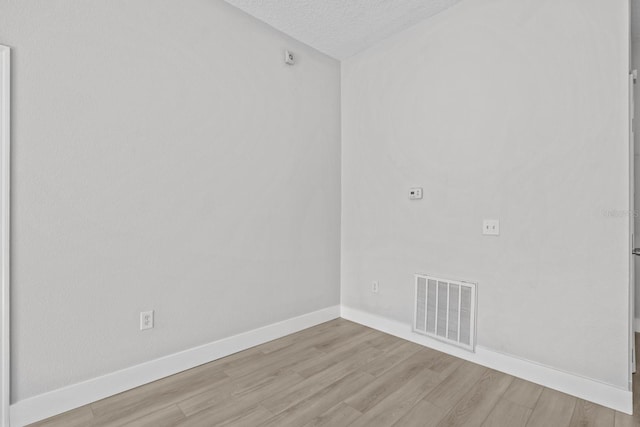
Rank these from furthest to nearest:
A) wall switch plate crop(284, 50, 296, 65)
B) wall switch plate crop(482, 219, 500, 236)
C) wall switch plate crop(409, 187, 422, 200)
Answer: wall switch plate crop(284, 50, 296, 65) → wall switch plate crop(409, 187, 422, 200) → wall switch plate crop(482, 219, 500, 236)

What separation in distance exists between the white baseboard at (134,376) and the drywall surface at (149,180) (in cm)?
5

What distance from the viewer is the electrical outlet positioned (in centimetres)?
212

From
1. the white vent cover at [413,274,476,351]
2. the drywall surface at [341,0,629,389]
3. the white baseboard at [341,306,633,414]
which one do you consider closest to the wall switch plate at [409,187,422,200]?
the drywall surface at [341,0,629,389]

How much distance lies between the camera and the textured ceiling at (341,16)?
2.51 metres

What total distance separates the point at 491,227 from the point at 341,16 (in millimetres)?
2074

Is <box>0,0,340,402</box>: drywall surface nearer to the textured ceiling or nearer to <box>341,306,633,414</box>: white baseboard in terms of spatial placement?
the textured ceiling

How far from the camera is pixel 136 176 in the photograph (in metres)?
2.10

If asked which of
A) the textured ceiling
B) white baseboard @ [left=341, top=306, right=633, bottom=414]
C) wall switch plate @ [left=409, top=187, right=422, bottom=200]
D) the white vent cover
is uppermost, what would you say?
the textured ceiling

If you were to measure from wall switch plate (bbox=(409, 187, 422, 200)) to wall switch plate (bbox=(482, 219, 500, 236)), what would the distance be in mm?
572

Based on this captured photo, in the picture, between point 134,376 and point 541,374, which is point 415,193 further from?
point 134,376

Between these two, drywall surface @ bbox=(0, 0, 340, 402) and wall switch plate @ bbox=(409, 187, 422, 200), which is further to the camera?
wall switch plate @ bbox=(409, 187, 422, 200)

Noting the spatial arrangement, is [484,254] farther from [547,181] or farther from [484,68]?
[484,68]

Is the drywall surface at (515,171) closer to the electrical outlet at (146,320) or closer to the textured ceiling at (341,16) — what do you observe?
the textured ceiling at (341,16)

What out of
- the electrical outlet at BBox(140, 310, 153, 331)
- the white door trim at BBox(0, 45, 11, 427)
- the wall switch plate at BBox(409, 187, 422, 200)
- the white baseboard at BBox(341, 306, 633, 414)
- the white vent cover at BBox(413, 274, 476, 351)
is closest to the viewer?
the white door trim at BBox(0, 45, 11, 427)
